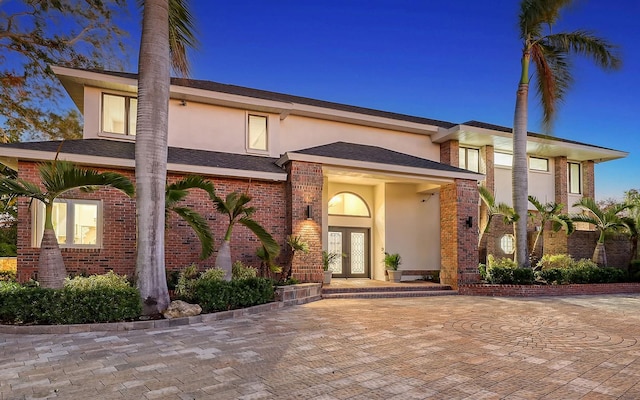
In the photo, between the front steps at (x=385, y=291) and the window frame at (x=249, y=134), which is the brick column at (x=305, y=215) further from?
the window frame at (x=249, y=134)

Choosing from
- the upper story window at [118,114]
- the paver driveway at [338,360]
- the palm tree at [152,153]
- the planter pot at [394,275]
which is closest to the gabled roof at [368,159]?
the planter pot at [394,275]

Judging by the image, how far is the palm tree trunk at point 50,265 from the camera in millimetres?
7531

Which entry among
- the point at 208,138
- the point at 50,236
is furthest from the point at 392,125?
the point at 50,236

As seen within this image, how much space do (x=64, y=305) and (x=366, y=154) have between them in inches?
377

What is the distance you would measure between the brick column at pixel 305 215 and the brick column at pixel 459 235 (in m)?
4.78

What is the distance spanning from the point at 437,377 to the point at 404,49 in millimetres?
17024

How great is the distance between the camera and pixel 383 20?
53.9ft

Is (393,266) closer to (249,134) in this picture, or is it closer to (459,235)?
(459,235)

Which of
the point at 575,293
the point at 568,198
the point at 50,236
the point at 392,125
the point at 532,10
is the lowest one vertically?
the point at 575,293

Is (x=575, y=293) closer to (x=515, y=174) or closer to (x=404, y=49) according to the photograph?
(x=515, y=174)

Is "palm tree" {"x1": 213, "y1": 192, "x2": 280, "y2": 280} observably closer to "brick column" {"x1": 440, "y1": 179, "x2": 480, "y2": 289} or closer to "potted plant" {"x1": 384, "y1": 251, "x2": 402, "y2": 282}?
"potted plant" {"x1": 384, "y1": 251, "x2": 402, "y2": 282}

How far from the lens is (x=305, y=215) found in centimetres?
1188

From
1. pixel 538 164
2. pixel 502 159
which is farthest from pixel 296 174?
pixel 538 164

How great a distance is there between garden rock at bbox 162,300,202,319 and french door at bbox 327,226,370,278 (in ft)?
25.0
